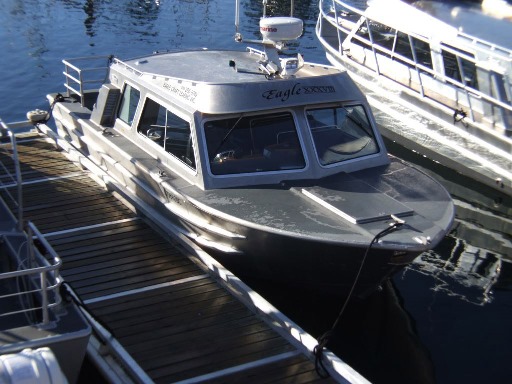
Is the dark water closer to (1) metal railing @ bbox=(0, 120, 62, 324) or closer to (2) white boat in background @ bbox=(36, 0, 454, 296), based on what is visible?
(2) white boat in background @ bbox=(36, 0, 454, 296)

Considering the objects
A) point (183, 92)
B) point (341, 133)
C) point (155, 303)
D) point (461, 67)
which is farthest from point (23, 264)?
point (461, 67)

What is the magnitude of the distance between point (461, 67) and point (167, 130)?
6.94 metres

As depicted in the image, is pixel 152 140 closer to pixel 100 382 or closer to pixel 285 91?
pixel 285 91

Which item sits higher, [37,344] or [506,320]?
[37,344]

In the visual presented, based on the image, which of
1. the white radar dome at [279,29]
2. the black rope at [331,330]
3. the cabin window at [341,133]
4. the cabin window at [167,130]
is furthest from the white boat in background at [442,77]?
the cabin window at [167,130]

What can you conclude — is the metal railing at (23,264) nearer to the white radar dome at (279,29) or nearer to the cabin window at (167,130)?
the cabin window at (167,130)

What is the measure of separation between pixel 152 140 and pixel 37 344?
4.18 metres

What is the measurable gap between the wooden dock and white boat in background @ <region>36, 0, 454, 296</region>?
433mm

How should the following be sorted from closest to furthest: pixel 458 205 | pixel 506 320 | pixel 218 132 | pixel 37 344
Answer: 1. pixel 37 344
2. pixel 218 132
3. pixel 506 320
4. pixel 458 205

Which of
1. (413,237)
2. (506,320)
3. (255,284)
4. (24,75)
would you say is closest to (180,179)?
(255,284)

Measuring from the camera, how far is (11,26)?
80.6ft

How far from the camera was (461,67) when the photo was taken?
14359 mm

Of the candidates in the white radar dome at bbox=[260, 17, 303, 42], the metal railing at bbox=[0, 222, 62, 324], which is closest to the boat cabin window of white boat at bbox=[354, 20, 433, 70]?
the white radar dome at bbox=[260, 17, 303, 42]

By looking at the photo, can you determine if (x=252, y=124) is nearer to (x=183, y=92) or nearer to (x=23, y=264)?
(x=183, y=92)
